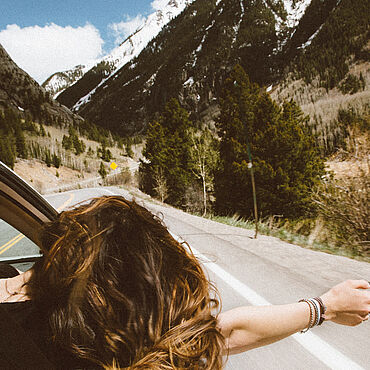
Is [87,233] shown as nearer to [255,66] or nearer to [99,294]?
[99,294]

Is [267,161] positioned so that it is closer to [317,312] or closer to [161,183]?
[161,183]

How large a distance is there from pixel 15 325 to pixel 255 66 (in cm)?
17212

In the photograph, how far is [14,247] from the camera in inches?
74.5

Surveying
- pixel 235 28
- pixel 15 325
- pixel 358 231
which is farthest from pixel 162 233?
pixel 235 28

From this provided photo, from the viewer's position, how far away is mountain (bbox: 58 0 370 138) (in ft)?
344

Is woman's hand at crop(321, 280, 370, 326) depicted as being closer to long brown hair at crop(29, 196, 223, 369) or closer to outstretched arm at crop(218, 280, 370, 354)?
outstretched arm at crop(218, 280, 370, 354)

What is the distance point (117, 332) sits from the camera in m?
0.84

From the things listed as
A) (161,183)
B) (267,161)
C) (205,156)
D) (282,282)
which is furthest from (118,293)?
(161,183)

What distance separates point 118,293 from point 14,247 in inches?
57.6

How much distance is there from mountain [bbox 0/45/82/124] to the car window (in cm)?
11421

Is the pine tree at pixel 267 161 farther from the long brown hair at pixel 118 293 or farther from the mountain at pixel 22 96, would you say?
the mountain at pixel 22 96

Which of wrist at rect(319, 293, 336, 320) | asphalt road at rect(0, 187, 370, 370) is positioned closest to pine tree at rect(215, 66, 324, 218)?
asphalt road at rect(0, 187, 370, 370)

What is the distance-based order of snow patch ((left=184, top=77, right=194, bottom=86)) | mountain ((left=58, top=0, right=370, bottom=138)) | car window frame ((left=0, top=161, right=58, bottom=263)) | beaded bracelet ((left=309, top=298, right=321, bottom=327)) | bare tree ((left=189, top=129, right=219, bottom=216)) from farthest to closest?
1. snow patch ((left=184, top=77, right=194, bottom=86))
2. mountain ((left=58, top=0, right=370, bottom=138))
3. bare tree ((left=189, top=129, right=219, bottom=216))
4. car window frame ((left=0, top=161, right=58, bottom=263))
5. beaded bracelet ((left=309, top=298, right=321, bottom=327))

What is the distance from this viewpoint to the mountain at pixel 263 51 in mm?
104750
